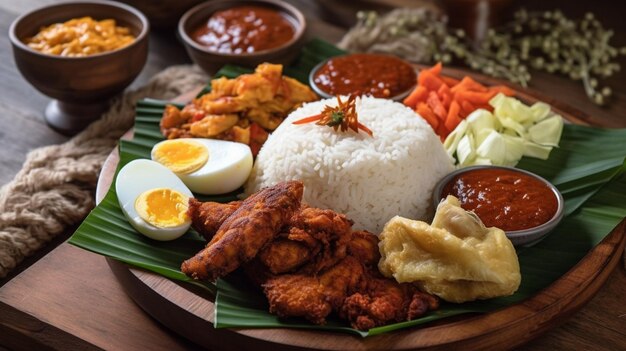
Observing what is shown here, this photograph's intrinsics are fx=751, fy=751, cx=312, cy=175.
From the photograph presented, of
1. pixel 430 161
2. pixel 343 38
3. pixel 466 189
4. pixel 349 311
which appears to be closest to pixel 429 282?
pixel 349 311

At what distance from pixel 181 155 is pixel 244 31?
156cm

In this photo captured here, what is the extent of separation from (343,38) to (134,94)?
1.68 m

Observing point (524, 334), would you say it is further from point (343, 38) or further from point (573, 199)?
point (343, 38)

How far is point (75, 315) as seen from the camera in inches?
132

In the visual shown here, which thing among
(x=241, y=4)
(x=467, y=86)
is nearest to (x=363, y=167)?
(x=467, y=86)

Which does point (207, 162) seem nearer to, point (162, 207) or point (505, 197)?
point (162, 207)

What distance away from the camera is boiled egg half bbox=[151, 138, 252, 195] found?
387 centimetres

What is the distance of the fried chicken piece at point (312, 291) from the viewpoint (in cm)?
296

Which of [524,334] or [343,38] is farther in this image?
[343,38]

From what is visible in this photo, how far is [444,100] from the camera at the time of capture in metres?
4.49

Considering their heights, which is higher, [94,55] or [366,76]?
[366,76]

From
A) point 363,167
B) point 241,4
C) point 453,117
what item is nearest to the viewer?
point 363,167

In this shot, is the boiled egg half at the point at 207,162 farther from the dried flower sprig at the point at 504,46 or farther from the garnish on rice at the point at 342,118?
the dried flower sprig at the point at 504,46

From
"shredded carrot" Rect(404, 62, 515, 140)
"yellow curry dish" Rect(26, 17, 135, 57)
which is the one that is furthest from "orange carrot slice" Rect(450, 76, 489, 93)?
"yellow curry dish" Rect(26, 17, 135, 57)
